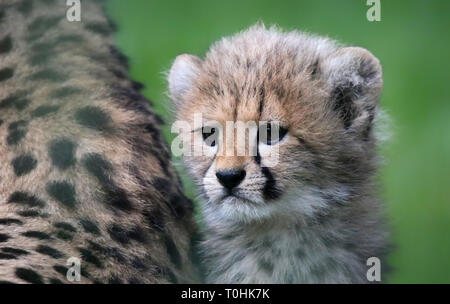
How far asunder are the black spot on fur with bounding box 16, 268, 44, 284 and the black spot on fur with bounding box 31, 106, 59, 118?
483mm

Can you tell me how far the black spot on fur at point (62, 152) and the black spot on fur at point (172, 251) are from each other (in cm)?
30

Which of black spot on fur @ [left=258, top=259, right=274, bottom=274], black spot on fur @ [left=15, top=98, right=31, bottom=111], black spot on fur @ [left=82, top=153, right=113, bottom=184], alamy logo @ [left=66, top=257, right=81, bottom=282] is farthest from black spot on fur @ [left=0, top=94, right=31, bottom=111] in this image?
black spot on fur @ [left=258, top=259, right=274, bottom=274]

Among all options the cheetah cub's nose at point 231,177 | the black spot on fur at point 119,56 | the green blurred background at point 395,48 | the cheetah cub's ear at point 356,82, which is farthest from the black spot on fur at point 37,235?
the green blurred background at point 395,48

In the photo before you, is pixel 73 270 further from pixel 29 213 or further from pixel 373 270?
pixel 373 270

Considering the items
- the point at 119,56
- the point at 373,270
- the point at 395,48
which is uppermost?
the point at 395,48

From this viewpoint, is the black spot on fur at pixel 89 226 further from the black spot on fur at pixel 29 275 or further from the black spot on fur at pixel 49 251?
the black spot on fur at pixel 29 275

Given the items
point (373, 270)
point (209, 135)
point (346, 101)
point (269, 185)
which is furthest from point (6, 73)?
point (373, 270)

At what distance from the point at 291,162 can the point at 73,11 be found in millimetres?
797

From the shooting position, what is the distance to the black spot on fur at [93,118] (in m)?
2.45

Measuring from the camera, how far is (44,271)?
214 centimetres

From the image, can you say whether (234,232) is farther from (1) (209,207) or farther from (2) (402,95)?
(2) (402,95)

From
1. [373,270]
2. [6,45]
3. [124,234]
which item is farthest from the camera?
[6,45]

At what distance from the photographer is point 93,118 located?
2463 millimetres
